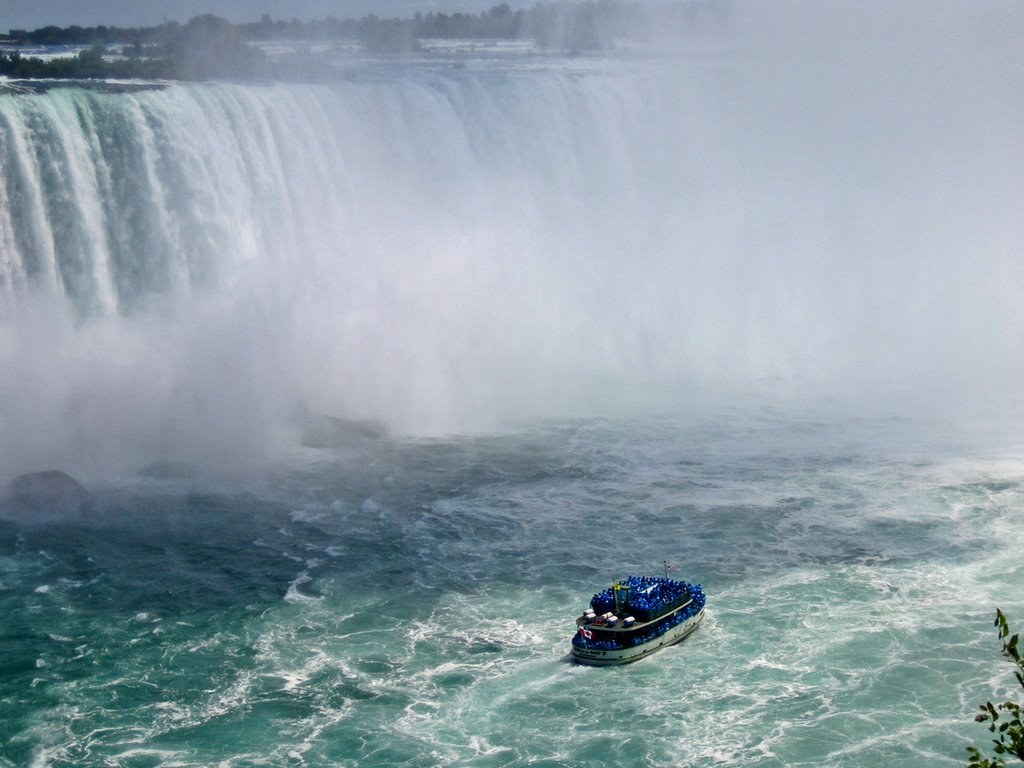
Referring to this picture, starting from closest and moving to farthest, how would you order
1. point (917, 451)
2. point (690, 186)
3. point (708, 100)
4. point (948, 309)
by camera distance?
point (917, 451) < point (948, 309) < point (690, 186) < point (708, 100)

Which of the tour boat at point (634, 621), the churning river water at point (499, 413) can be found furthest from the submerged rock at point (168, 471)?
the tour boat at point (634, 621)

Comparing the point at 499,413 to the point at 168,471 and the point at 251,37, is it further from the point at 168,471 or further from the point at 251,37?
the point at 251,37

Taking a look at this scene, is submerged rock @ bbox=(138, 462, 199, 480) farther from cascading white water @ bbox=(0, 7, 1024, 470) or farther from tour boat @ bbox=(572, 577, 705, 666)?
tour boat @ bbox=(572, 577, 705, 666)

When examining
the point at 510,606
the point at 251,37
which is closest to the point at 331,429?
the point at 510,606

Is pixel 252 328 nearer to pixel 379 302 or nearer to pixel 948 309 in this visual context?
pixel 379 302

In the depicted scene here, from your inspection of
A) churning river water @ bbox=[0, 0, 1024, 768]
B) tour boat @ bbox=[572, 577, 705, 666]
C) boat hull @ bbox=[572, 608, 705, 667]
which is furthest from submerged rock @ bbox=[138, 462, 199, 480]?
boat hull @ bbox=[572, 608, 705, 667]

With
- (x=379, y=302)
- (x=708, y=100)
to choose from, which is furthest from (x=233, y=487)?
(x=708, y=100)
